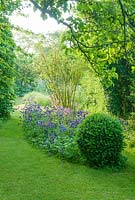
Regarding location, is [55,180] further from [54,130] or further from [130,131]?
[130,131]

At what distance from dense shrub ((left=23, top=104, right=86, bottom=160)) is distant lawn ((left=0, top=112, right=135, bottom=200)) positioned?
1.10 feet

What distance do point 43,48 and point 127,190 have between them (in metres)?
12.4

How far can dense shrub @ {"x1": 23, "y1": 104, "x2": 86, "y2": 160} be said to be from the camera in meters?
7.99

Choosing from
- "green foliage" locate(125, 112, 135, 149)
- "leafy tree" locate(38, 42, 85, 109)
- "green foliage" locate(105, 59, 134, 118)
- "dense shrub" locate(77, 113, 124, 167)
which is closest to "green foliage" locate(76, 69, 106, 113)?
"green foliage" locate(105, 59, 134, 118)

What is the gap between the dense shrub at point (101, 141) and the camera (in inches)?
280

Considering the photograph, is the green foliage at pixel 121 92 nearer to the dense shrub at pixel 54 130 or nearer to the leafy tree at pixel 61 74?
the dense shrub at pixel 54 130

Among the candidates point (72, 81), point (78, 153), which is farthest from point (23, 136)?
point (72, 81)

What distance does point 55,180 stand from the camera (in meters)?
6.34

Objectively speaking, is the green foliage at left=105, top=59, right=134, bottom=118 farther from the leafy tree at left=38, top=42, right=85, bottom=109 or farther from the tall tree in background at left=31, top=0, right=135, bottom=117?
the tall tree in background at left=31, top=0, right=135, bottom=117

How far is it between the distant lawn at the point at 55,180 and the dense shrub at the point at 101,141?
271 mm

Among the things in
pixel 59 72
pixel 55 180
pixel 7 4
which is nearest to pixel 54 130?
pixel 55 180

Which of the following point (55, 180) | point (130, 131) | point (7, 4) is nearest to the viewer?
point (7, 4)

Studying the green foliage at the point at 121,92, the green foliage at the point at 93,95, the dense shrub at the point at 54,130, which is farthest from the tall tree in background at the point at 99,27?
the green foliage at the point at 93,95

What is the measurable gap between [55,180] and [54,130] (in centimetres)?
361
